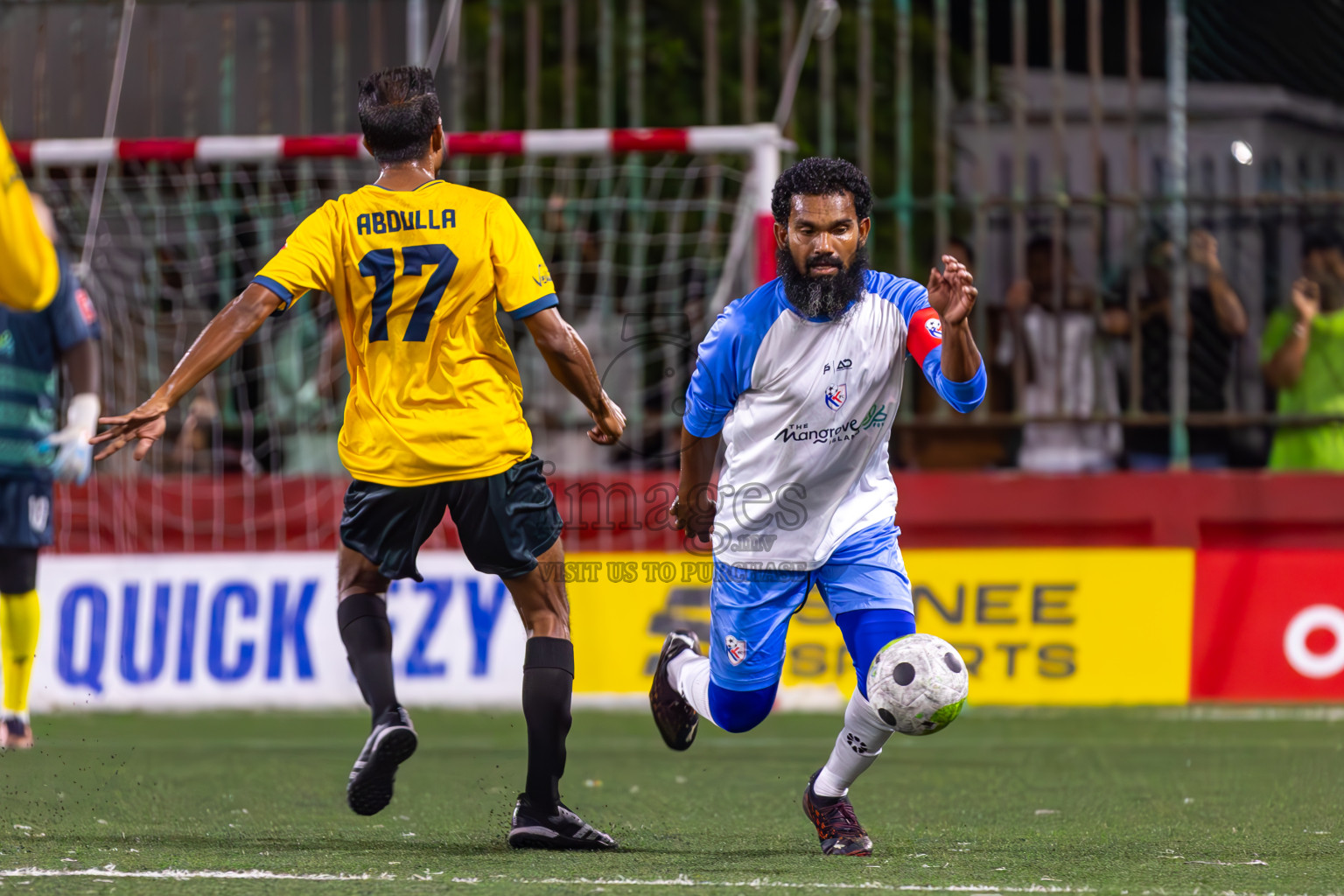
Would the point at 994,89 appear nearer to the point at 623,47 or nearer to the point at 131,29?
the point at 623,47

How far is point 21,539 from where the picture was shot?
7.70 metres

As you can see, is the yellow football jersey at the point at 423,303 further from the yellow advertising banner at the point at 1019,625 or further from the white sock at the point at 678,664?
the yellow advertising banner at the point at 1019,625

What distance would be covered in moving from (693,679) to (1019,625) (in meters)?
4.39

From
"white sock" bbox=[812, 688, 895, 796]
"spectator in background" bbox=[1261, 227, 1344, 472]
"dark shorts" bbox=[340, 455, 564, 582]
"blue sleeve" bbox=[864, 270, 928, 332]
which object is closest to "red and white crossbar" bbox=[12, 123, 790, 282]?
"spectator in background" bbox=[1261, 227, 1344, 472]

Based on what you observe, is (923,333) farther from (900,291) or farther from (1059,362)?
(1059,362)

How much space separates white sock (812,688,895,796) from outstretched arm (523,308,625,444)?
0.97 metres

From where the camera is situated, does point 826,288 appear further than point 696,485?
No

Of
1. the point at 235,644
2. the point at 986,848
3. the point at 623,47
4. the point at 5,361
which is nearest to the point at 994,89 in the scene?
the point at 623,47

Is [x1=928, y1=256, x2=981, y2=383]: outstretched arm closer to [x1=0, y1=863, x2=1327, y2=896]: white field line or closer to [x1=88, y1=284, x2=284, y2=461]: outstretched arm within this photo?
[x1=0, y1=863, x2=1327, y2=896]: white field line

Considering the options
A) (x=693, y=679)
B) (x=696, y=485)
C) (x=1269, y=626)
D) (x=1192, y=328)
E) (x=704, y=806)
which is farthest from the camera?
(x=1192, y=328)

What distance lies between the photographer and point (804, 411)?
16.4 ft

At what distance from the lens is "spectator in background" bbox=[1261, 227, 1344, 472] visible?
9977 millimetres

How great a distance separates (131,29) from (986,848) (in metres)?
8.90

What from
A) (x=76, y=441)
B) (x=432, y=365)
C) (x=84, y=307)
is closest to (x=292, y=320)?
(x=84, y=307)
